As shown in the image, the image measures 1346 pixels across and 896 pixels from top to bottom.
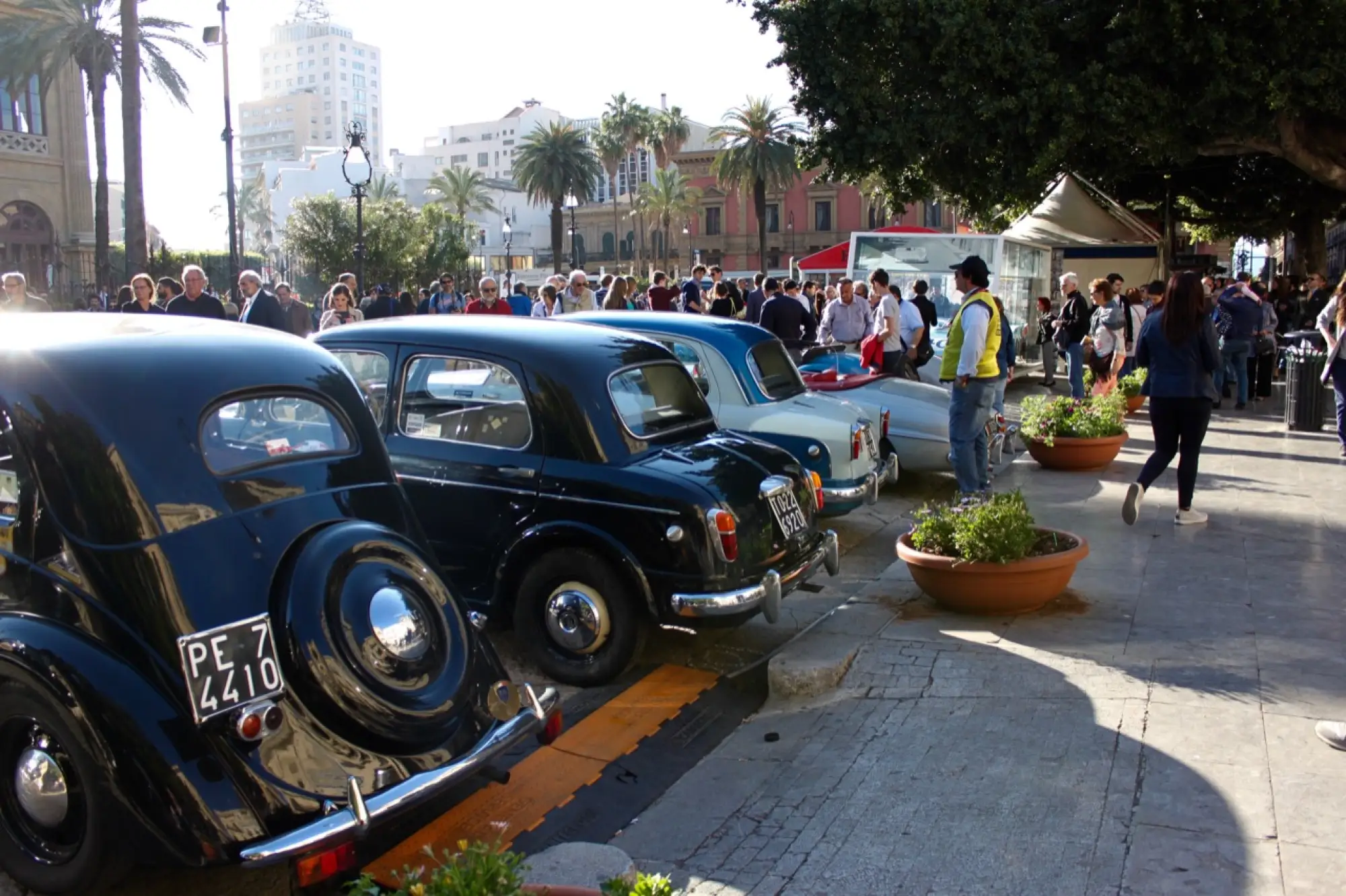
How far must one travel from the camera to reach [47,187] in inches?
1626

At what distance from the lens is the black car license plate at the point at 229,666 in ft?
11.2

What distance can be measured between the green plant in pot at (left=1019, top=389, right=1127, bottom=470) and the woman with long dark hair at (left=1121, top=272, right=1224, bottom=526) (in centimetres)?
235

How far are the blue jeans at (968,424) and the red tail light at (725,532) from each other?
140 inches

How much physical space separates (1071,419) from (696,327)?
4.50 metres

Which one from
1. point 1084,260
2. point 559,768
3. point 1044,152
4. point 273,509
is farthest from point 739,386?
point 1084,260

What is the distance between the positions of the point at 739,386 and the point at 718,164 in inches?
2293

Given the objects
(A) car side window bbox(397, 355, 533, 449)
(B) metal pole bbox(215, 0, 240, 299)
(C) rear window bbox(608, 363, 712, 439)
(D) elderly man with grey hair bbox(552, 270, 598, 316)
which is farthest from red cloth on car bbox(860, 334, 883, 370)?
(B) metal pole bbox(215, 0, 240, 299)

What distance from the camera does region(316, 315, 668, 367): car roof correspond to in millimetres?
5988

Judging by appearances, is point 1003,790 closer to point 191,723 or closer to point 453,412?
point 191,723

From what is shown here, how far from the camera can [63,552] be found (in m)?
3.54

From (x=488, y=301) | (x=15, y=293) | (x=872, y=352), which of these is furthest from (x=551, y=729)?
(x=488, y=301)

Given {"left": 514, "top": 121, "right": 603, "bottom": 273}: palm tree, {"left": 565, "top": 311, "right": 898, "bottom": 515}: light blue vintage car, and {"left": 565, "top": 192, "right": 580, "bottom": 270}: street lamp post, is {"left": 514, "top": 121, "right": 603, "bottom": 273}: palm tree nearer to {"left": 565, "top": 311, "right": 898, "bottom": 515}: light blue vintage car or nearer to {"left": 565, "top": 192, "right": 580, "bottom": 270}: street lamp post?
{"left": 565, "top": 192, "right": 580, "bottom": 270}: street lamp post

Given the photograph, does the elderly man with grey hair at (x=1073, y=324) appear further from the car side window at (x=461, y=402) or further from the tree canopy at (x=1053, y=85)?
the car side window at (x=461, y=402)

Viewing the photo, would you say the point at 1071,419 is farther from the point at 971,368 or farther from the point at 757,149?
the point at 757,149
